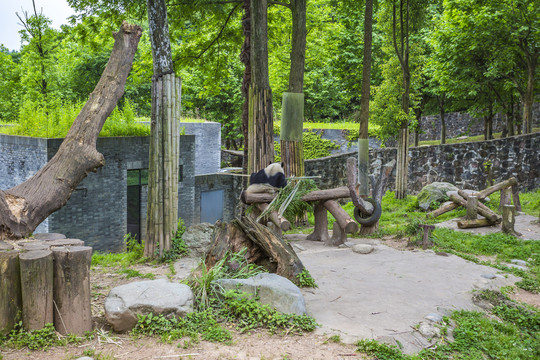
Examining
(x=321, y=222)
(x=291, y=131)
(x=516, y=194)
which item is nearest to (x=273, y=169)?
(x=321, y=222)

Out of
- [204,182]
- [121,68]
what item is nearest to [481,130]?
[204,182]

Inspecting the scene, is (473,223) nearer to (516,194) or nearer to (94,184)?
(516,194)

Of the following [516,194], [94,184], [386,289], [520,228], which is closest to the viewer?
[386,289]

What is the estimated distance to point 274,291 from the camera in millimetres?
6223

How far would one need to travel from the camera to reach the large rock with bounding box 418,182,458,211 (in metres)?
15.4

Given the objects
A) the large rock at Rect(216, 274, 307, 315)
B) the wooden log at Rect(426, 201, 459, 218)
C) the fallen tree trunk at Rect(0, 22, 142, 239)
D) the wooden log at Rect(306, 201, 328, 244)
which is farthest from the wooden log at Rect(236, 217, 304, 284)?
the wooden log at Rect(426, 201, 459, 218)

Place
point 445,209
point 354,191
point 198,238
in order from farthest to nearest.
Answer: point 445,209 < point 354,191 < point 198,238

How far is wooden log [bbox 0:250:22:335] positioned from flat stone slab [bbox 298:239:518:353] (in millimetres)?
3334

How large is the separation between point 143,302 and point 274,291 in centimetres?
157

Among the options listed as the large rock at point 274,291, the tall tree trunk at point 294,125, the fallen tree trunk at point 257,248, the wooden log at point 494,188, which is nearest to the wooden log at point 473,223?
the wooden log at point 494,188

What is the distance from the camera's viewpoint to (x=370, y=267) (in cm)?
884

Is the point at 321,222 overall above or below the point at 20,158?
below

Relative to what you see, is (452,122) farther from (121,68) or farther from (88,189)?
(121,68)

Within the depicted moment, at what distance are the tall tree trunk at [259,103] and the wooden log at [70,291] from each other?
635 centimetres
